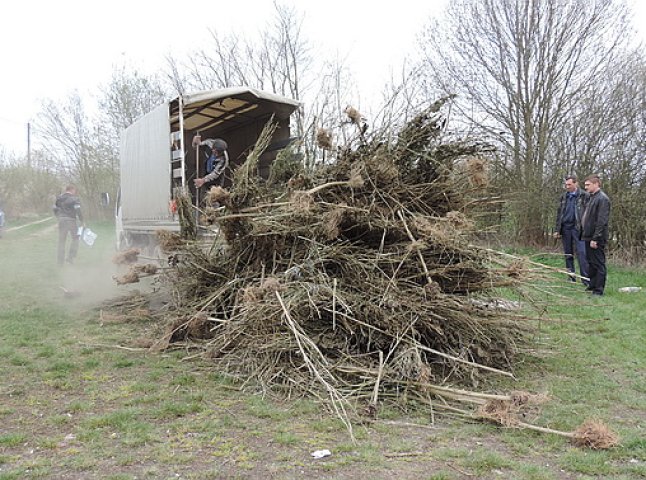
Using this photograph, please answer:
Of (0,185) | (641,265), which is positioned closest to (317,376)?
(641,265)

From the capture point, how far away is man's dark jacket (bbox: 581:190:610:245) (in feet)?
26.4

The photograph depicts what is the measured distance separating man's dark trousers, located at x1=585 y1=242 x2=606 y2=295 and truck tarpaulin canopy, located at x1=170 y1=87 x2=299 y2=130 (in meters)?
5.28

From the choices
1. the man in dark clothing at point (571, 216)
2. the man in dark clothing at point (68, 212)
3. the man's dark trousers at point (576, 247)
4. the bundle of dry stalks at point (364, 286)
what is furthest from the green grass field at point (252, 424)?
the man in dark clothing at point (68, 212)

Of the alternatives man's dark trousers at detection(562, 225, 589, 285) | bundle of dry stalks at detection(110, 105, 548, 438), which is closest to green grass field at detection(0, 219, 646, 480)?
bundle of dry stalks at detection(110, 105, 548, 438)

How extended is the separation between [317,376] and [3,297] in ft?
24.2

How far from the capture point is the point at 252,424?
12.4 feet

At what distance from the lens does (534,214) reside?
51.6ft

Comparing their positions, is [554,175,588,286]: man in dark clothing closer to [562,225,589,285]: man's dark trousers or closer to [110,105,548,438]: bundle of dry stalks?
[562,225,589,285]: man's dark trousers

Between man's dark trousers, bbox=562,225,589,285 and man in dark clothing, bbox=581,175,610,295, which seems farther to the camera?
man's dark trousers, bbox=562,225,589,285

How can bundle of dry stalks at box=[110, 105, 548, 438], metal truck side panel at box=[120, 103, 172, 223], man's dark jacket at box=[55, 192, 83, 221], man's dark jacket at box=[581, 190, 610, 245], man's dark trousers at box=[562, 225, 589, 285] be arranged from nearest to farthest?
1. bundle of dry stalks at box=[110, 105, 548, 438]
2. man's dark jacket at box=[581, 190, 610, 245]
3. metal truck side panel at box=[120, 103, 172, 223]
4. man's dark trousers at box=[562, 225, 589, 285]
5. man's dark jacket at box=[55, 192, 83, 221]

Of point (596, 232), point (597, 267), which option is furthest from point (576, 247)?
point (596, 232)

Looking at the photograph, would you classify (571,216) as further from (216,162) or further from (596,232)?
(216,162)

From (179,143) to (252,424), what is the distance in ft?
18.5

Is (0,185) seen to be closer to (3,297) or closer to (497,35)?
(3,297)
